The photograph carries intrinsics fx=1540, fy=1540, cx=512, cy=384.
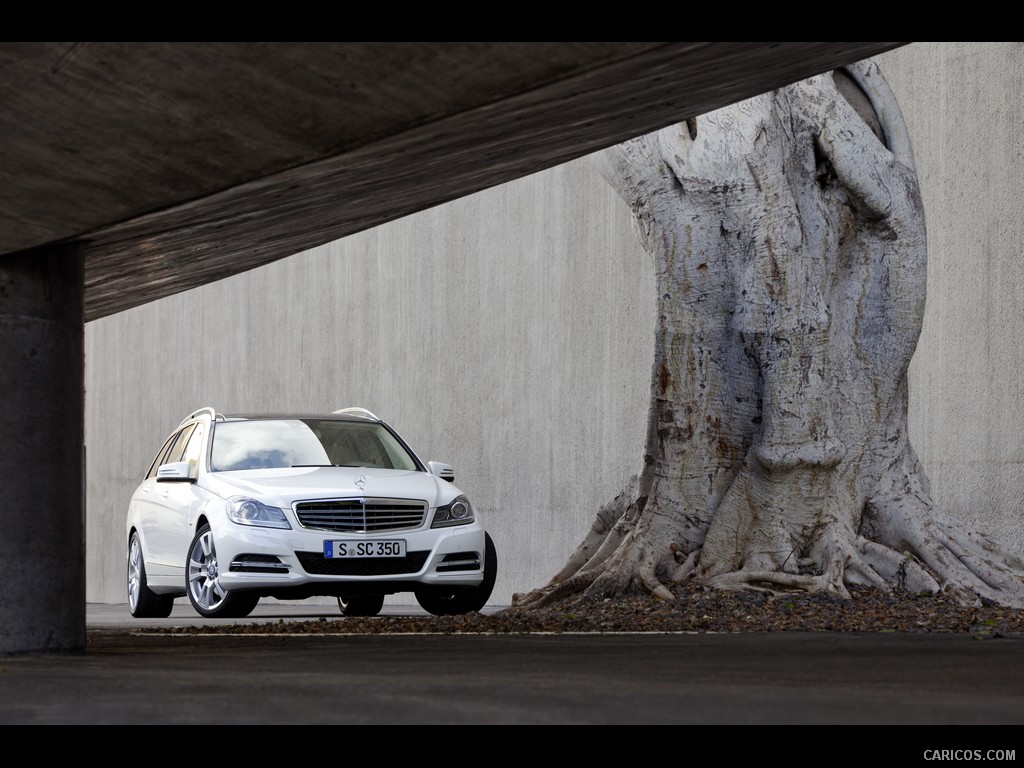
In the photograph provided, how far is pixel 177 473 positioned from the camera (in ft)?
37.3

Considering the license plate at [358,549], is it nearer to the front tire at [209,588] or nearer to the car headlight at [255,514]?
the car headlight at [255,514]

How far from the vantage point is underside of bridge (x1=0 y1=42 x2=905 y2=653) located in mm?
5543

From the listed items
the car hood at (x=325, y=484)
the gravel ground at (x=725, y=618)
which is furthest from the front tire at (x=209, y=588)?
the car hood at (x=325, y=484)

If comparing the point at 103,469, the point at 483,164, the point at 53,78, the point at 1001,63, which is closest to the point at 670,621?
the point at 483,164

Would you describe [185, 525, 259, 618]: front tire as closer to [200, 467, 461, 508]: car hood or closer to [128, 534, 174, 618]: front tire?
[200, 467, 461, 508]: car hood

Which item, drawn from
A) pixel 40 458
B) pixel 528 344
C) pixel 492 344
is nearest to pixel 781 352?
pixel 40 458

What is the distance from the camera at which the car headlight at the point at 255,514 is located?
34.3ft

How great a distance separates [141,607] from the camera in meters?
13.0

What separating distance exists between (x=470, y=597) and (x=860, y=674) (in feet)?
17.5

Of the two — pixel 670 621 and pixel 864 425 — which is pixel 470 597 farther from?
pixel 864 425

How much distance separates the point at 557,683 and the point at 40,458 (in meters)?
3.44

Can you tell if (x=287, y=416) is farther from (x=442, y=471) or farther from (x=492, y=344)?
(x=492, y=344)

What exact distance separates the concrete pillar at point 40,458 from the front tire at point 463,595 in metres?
3.40

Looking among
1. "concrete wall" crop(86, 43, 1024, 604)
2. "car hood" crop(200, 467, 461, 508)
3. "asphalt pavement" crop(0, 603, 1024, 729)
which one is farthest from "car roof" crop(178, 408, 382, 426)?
"concrete wall" crop(86, 43, 1024, 604)
